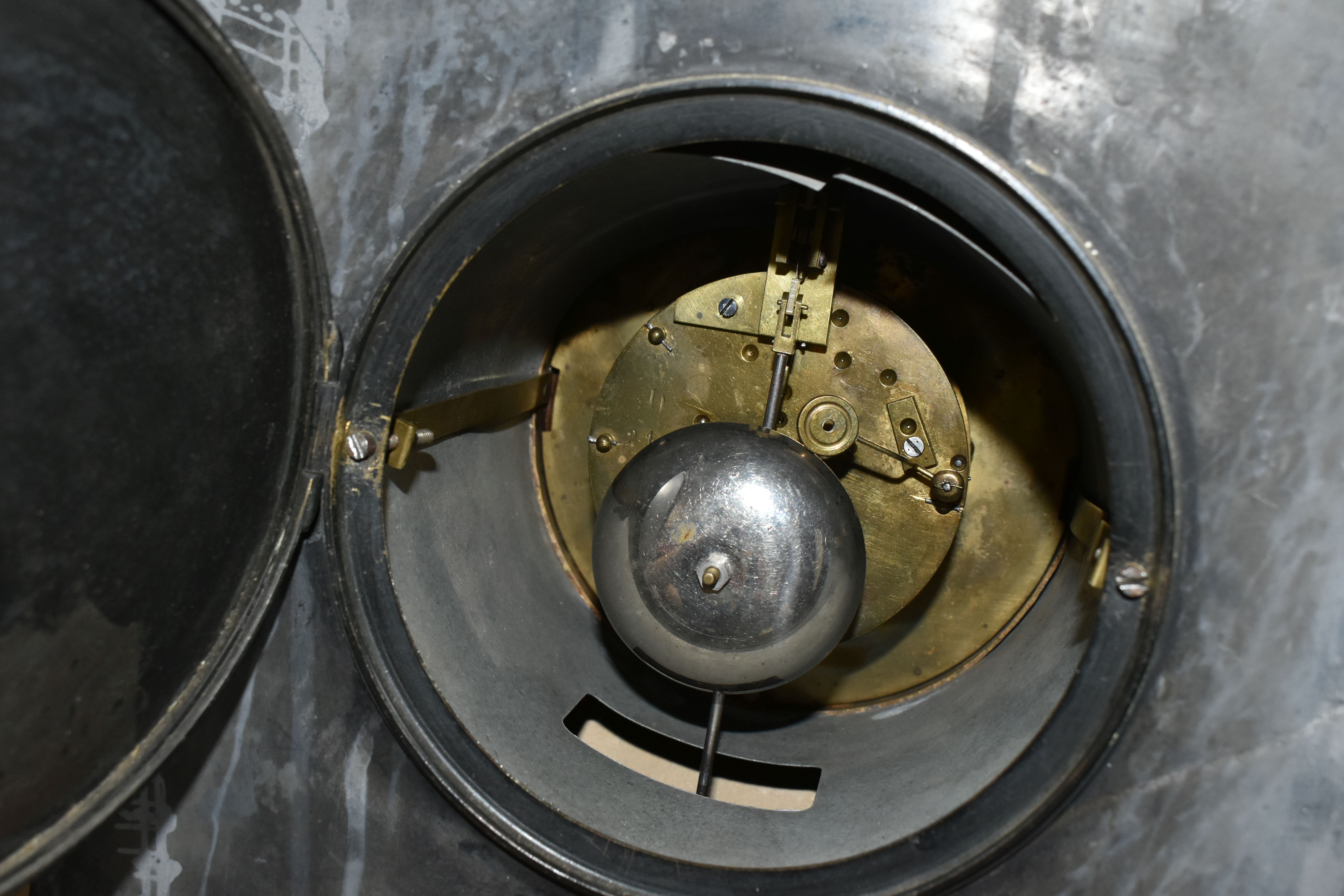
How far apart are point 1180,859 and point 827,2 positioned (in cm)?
78

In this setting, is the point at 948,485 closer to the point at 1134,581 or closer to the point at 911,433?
the point at 911,433

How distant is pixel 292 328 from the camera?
0.84 metres

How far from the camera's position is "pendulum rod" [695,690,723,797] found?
42.7 inches

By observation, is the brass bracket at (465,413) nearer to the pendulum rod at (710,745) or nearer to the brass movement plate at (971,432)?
the brass movement plate at (971,432)

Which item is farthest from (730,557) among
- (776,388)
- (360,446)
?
(360,446)

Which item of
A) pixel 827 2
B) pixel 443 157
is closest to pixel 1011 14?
pixel 827 2

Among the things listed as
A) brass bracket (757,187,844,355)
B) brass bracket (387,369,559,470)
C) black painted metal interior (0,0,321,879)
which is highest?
brass bracket (757,187,844,355)

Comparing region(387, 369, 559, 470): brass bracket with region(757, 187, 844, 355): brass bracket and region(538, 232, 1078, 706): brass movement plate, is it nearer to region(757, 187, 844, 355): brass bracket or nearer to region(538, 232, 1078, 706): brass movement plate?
region(538, 232, 1078, 706): brass movement plate

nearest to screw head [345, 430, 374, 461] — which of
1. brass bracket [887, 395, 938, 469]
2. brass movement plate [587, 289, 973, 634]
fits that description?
brass movement plate [587, 289, 973, 634]

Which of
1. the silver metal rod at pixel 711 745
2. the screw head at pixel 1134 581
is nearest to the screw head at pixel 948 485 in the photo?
the silver metal rod at pixel 711 745

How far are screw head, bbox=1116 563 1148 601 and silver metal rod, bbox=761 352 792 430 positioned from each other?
0.39m

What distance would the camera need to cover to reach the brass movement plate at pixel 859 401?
3.84 feet

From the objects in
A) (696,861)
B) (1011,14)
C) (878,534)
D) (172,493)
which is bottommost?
(696,861)

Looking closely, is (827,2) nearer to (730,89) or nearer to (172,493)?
(730,89)
